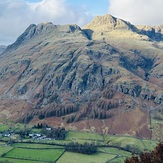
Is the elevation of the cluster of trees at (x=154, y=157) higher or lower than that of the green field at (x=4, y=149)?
higher

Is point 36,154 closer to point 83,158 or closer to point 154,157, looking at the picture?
point 83,158

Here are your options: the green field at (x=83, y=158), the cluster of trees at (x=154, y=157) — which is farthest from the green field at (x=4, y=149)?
the cluster of trees at (x=154, y=157)

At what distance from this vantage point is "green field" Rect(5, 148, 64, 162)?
580 ft

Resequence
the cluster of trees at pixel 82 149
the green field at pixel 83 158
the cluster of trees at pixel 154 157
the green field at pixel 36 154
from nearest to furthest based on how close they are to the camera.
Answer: the cluster of trees at pixel 154 157
the green field at pixel 83 158
the green field at pixel 36 154
the cluster of trees at pixel 82 149

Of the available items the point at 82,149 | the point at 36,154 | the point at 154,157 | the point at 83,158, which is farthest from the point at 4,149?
the point at 154,157

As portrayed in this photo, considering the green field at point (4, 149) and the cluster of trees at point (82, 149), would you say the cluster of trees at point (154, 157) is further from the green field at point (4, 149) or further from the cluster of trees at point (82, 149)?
the green field at point (4, 149)

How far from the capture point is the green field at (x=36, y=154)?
176750 mm

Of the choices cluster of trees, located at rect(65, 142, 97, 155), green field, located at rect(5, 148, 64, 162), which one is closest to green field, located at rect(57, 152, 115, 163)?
cluster of trees, located at rect(65, 142, 97, 155)

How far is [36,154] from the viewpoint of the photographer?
604 feet

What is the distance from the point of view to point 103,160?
592ft

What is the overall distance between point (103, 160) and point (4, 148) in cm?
6456

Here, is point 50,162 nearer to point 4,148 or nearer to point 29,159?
point 29,159

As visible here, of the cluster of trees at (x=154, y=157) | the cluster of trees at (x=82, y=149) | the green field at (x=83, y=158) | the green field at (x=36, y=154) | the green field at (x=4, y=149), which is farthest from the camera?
the cluster of trees at (x=82, y=149)

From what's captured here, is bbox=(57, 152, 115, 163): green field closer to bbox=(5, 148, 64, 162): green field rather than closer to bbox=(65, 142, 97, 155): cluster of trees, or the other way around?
bbox=(65, 142, 97, 155): cluster of trees
